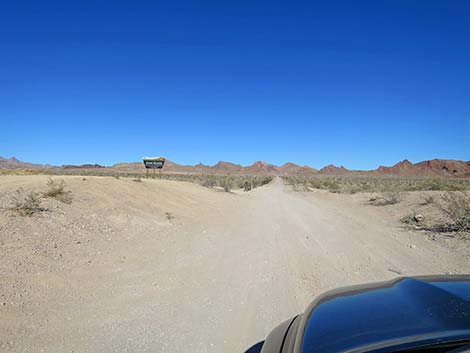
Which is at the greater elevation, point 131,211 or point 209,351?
point 131,211

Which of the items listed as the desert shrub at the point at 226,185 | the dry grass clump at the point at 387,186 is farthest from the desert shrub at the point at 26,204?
the desert shrub at the point at 226,185

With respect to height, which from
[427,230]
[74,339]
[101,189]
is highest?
[101,189]

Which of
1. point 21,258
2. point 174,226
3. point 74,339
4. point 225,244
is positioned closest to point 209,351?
point 74,339

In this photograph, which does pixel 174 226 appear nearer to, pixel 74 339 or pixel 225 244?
pixel 225 244

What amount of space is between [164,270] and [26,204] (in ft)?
15.5

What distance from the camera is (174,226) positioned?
12.3m

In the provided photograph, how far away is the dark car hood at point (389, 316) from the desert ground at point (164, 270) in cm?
179

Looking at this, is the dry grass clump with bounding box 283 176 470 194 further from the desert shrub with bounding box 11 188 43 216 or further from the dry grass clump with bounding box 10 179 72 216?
the desert shrub with bounding box 11 188 43 216

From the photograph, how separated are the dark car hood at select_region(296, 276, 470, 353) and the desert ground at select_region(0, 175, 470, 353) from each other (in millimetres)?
1788

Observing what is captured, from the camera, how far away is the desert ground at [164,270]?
4.31 meters

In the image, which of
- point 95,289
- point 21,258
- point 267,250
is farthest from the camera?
point 267,250

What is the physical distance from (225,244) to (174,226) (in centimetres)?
323

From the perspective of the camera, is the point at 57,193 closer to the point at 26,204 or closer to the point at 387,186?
the point at 26,204

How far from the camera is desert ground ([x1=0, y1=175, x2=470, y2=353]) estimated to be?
4312 millimetres
